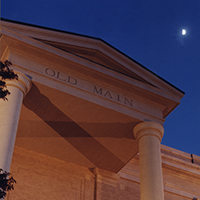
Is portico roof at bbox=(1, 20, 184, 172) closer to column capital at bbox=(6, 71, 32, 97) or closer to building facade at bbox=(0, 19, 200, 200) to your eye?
building facade at bbox=(0, 19, 200, 200)

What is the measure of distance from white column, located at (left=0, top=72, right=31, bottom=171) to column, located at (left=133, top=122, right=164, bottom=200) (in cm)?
642

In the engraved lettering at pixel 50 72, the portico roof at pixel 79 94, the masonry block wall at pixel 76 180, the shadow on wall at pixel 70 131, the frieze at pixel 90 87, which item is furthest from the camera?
the masonry block wall at pixel 76 180

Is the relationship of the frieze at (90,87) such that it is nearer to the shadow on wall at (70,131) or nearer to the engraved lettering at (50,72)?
the engraved lettering at (50,72)

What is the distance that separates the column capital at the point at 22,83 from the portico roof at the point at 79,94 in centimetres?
52

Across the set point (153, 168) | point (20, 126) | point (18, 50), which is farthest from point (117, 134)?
point (18, 50)

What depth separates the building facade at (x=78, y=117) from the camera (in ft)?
66.3

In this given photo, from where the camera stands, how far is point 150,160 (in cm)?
2102

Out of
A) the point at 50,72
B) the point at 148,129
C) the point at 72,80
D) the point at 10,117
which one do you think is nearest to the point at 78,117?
the point at 72,80

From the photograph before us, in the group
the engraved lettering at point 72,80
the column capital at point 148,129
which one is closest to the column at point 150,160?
the column capital at point 148,129

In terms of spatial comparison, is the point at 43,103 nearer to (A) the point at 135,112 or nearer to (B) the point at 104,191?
(A) the point at 135,112

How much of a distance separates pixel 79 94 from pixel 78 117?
181 cm

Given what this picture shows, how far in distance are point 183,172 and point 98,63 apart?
1259 cm

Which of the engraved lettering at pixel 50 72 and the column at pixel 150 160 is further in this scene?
the engraved lettering at pixel 50 72

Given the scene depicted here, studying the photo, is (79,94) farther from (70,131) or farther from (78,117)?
(70,131)
